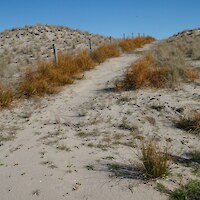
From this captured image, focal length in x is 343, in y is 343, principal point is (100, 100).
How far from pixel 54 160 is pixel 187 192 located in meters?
2.14

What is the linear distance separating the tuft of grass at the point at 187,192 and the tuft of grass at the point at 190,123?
214 centimetres

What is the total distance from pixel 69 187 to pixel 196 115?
322 cm

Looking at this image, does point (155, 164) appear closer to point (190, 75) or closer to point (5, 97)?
→ point (5, 97)

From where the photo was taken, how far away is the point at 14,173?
509 cm

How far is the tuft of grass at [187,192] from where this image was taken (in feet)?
13.8

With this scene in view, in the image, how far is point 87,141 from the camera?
6.22 m

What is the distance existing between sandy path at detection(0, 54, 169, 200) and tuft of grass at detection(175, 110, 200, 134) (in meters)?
1.54

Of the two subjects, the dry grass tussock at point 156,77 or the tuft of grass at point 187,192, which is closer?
the tuft of grass at point 187,192

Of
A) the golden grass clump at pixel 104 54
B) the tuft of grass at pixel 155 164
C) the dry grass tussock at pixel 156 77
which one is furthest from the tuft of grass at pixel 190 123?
the golden grass clump at pixel 104 54

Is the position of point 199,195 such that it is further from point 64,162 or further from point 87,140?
point 87,140

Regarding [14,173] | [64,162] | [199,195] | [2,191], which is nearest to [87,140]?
[64,162]

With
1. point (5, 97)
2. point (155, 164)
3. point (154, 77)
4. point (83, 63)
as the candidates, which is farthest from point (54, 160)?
→ point (83, 63)

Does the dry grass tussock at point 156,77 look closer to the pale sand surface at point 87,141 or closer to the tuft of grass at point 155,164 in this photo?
the pale sand surface at point 87,141

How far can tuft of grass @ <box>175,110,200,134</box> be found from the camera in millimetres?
6504
